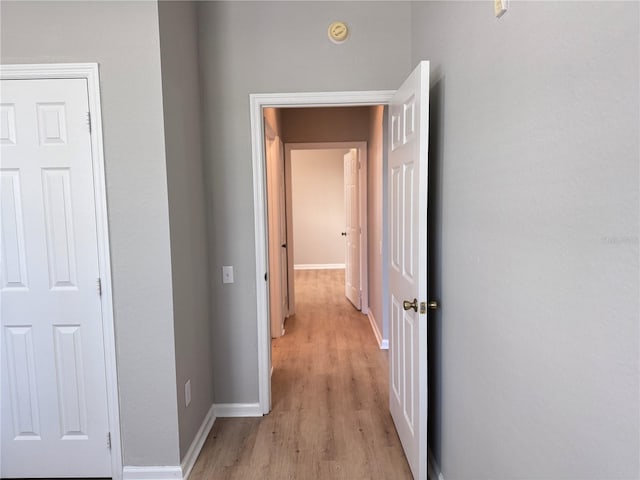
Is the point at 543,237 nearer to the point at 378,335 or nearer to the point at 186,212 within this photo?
the point at 186,212

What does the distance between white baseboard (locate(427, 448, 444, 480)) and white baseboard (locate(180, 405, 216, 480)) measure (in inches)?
50.0

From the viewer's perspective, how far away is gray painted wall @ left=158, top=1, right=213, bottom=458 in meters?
1.97

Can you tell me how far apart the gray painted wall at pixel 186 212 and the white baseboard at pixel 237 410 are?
0.37 ft

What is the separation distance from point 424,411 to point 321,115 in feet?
11.7

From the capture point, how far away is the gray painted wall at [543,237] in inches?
28.7

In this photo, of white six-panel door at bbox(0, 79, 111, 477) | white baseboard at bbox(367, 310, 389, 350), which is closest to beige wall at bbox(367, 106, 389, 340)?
white baseboard at bbox(367, 310, 389, 350)

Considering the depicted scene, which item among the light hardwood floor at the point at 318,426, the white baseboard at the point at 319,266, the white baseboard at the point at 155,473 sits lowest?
the light hardwood floor at the point at 318,426

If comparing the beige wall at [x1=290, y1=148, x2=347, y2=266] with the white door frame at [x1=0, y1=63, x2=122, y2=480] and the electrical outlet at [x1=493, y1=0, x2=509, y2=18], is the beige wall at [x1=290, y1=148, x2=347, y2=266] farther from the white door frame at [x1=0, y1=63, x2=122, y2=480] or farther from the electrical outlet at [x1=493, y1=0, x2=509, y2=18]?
the electrical outlet at [x1=493, y1=0, x2=509, y2=18]

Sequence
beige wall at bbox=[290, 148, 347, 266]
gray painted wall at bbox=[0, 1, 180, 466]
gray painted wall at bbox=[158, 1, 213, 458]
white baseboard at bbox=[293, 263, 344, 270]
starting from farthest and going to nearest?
white baseboard at bbox=[293, 263, 344, 270] → beige wall at bbox=[290, 148, 347, 266] → gray painted wall at bbox=[158, 1, 213, 458] → gray painted wall at bbox=[0, 1, 180, 466]

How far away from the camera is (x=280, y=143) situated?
4.38m

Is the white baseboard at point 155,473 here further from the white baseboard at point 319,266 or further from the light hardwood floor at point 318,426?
the white baseboard at point 319,266

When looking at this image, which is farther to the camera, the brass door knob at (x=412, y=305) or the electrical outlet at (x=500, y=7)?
the brass door knob at (x=412, y=305)

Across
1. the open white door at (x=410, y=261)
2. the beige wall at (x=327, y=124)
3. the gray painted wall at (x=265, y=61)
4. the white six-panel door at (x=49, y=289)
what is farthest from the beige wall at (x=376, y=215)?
the white six-panel door at (x=49, y=289)

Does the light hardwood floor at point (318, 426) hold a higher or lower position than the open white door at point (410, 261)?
lower
